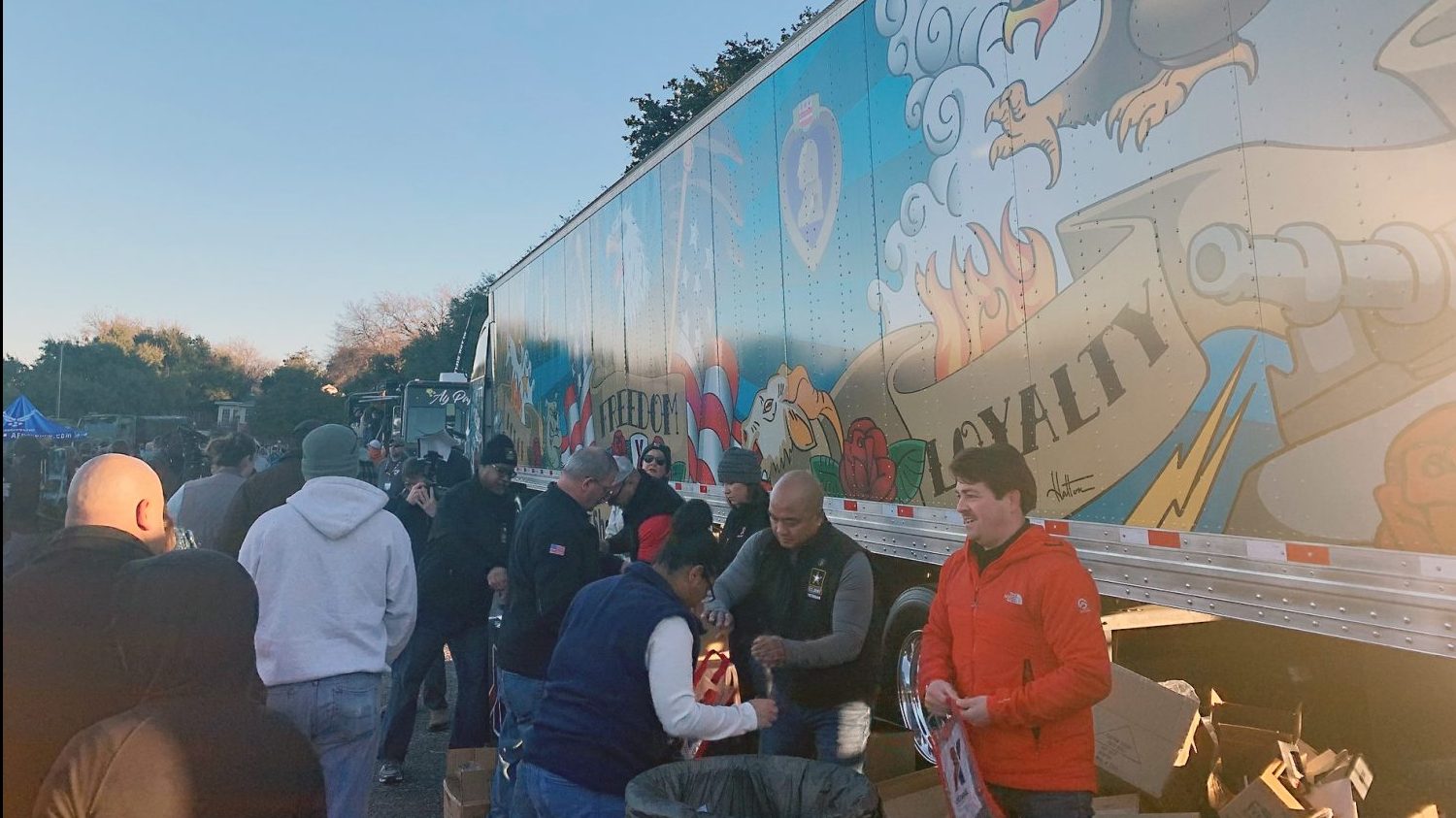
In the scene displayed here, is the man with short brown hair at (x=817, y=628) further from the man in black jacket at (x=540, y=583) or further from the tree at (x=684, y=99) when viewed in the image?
the tree at (x=684, y=99)

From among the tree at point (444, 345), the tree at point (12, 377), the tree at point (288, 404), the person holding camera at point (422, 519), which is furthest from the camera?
the tree at point (444, 345)

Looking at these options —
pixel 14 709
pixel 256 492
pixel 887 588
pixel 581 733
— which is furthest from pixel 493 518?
pixel 14 709

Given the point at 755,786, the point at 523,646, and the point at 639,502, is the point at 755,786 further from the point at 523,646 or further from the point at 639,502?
the point at 639,502

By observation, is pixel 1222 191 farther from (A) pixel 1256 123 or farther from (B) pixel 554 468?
(B) pixel 554 468

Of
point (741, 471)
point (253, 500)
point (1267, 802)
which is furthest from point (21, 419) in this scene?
point (1267, 802)

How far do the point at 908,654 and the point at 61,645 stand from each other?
169 inches

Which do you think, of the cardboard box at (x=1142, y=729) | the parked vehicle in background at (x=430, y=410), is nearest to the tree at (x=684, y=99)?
the parked vehicle in background at (x=430, y=410)

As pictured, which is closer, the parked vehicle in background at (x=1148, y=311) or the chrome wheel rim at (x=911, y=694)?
the parked vehicle in background at (x=1148, y=311)

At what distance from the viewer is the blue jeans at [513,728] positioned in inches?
163

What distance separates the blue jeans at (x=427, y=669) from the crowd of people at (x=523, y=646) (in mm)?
537

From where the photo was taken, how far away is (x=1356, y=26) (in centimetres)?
287

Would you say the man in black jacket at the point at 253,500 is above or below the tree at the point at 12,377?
below

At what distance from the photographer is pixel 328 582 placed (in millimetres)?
3535

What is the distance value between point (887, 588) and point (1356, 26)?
12.7 feet
